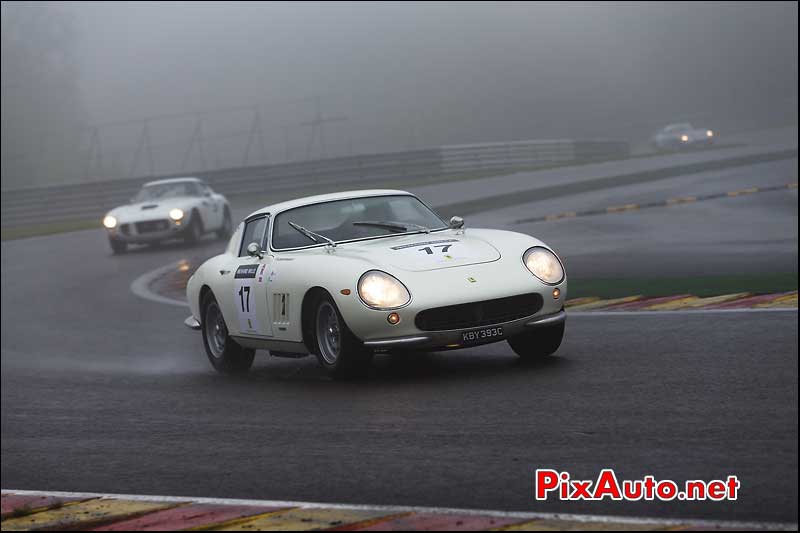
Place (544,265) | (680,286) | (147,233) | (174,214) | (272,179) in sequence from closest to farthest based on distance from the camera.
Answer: (544,265) < (174,214) < (147,233) < (272,179) < (680,286)

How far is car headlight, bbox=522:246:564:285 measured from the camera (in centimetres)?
278

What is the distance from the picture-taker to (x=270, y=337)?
3.17 metres

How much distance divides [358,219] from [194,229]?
1.14 m

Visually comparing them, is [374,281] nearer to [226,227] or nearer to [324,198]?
[324,198]

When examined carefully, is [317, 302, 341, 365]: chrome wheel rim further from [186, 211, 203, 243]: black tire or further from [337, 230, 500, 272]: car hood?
[337, 230, 500, 272]: car hood

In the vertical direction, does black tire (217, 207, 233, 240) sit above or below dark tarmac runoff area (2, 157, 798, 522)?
above

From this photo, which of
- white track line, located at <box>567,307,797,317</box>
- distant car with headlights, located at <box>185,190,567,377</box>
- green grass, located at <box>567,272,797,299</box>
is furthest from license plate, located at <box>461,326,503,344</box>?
green grass, located at <box>567,272,797,299</box>

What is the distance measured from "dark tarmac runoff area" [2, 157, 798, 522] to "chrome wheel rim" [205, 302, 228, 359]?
627mm

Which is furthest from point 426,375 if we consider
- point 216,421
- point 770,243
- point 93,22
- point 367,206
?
point 93,22

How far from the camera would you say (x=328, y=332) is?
3752 mm

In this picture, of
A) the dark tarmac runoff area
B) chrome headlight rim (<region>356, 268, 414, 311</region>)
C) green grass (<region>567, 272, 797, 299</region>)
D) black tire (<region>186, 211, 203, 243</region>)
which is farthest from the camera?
green grass (<region>567, 272, 797, 299</region>)

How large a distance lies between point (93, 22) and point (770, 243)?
89.8 meters

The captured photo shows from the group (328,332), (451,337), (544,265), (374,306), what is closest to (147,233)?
(328,332)

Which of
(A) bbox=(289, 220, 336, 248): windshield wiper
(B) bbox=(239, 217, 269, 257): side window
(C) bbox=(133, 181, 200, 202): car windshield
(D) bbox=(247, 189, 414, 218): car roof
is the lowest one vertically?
(A) bbox=(289, 220, 336, 248): windshield wiper
